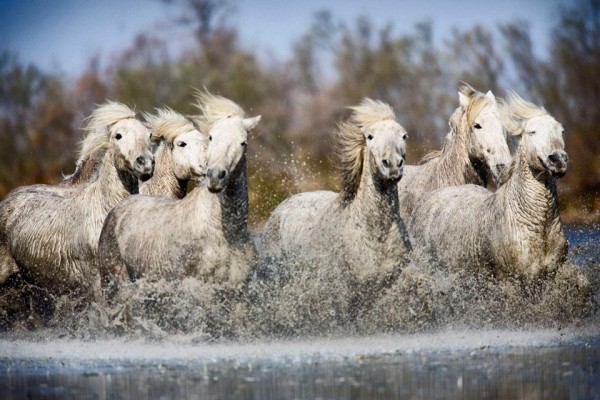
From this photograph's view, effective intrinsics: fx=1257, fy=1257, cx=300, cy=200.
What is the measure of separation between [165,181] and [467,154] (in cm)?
294

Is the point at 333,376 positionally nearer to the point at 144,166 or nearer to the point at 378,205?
the point at 378,205

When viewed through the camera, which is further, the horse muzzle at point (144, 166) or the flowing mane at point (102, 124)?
the flowing mane at point (102, 124)

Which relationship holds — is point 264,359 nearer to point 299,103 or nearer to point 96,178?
point 96,178

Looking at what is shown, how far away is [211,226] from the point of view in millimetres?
9266

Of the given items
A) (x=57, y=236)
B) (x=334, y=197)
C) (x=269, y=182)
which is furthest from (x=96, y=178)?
(x=269, y=182)

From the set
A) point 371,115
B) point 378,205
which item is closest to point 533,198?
point 378,205

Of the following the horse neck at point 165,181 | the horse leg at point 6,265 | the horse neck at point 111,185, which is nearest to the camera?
the horse neck at point 111,185

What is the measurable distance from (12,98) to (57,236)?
60.9 feet

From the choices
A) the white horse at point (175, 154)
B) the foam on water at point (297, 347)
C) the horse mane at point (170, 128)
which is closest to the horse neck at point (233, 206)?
the foam on water at point (297, 347)

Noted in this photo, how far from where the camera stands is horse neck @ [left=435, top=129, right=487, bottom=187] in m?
12.3

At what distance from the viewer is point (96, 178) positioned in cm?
1112

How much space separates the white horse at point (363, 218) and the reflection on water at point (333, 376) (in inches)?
36.7

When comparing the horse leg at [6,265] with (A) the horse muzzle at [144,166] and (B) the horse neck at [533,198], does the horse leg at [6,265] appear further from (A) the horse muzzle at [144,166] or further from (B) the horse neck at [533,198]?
(B) the horse neck at [533,198]

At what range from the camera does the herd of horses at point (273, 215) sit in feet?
30.6
